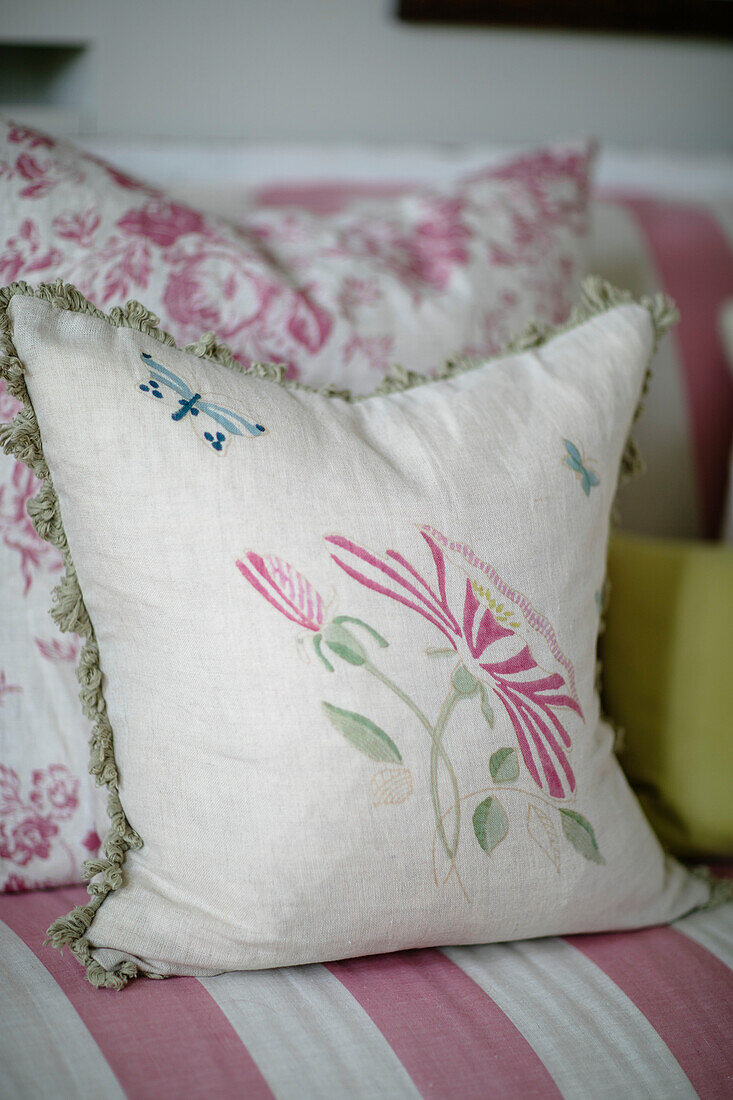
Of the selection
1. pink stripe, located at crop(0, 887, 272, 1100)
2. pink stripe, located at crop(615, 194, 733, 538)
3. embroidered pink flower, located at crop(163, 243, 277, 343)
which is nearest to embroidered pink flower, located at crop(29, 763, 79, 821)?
pink stripe, located at crop(0, 887, 272, 1100)

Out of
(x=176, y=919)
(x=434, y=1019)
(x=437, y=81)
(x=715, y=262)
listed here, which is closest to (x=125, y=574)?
(x=176, y=919)

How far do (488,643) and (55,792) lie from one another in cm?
37

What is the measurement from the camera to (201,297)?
68 centimetres

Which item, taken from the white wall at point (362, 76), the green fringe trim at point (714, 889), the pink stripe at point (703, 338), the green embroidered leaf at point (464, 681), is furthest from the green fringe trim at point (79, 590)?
the white wall at point (362, 76)

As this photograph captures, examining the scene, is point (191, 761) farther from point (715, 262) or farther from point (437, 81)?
point (437, 81)

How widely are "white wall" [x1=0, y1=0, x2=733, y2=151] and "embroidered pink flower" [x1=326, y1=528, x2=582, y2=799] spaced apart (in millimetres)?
912

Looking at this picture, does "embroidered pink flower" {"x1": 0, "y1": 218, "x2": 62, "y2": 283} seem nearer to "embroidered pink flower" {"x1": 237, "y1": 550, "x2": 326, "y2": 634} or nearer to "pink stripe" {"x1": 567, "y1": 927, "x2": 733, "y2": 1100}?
"embroidered pink flower" {"x1": 237, "y1": 550, "x2": 326, "y2": 634}

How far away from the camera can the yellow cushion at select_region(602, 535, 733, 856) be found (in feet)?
2.35

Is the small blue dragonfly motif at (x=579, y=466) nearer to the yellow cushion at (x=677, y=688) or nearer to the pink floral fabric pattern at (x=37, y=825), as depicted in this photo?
the yellow cushion at (x=677, y=688)

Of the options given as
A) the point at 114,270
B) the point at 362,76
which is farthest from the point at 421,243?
the point at 362,76

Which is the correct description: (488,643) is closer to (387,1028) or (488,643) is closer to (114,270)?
(387,1028)

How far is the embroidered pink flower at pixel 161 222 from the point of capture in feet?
2.20

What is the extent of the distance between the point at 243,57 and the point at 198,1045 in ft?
3.89

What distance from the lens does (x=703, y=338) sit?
1.05m
